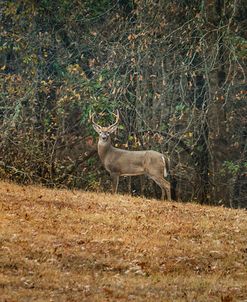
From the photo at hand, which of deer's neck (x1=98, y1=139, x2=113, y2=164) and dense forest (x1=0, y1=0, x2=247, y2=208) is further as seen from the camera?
deer's neck (x1=98, y1=139, x2=113, y2=164)

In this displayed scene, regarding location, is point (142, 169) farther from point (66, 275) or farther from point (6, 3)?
point (66, 275)

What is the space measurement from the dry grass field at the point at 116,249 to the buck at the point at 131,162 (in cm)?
165

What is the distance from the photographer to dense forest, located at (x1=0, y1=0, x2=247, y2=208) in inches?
865

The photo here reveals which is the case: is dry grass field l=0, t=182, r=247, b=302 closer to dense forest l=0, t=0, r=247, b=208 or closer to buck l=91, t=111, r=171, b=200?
buck l=91, t=111, r=171, b=200

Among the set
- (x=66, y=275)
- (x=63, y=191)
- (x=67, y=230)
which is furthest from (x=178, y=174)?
(x=66, y=275)

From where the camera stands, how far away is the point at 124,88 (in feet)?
72.2

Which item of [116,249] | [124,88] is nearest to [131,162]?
[124,88]

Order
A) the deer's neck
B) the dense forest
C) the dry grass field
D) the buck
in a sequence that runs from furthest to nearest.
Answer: the deer's neck < the dense forest < the buck < the dry grass field

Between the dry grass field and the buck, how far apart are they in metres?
1.65

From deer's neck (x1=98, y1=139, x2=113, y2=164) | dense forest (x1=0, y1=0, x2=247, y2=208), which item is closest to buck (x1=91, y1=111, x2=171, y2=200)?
deer's neck (x1=98, y1=139, x2=113, y2=164)

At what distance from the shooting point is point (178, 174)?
2402 cm

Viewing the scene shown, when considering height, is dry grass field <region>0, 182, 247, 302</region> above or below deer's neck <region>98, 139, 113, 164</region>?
above

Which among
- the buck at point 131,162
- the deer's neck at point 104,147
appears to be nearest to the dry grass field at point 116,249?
the buck at point 131,162

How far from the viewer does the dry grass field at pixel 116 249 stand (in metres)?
13.0
